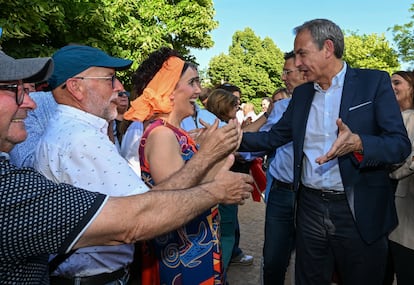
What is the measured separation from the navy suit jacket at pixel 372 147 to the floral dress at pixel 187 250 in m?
1.00

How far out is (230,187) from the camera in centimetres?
170

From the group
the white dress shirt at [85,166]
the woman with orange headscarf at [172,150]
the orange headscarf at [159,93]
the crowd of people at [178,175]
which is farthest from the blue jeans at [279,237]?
the white dress shirt at [85,166]

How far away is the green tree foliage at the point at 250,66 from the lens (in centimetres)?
3891

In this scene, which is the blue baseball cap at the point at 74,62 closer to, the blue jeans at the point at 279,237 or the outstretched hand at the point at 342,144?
the outstretched hand at the point at 342,144

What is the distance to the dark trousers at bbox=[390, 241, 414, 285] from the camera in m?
3.00

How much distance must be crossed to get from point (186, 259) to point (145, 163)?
64cm

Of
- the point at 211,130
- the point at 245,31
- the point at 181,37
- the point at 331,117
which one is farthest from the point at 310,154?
the point at 245,31

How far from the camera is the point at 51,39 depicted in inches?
442

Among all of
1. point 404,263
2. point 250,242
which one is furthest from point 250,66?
point 404,263

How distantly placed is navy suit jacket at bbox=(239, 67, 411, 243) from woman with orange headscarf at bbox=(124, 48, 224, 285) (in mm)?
967

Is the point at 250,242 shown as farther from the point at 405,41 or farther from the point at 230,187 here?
the point at 405,41

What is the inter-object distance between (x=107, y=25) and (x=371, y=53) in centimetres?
3533

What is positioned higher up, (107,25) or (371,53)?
(371,53)

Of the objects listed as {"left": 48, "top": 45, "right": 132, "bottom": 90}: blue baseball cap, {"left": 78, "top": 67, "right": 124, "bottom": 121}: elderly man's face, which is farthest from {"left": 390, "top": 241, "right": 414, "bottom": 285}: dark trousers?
{"left": 48, "top": 45, "right": 132, "bottom": 90}: blue baseball cap
